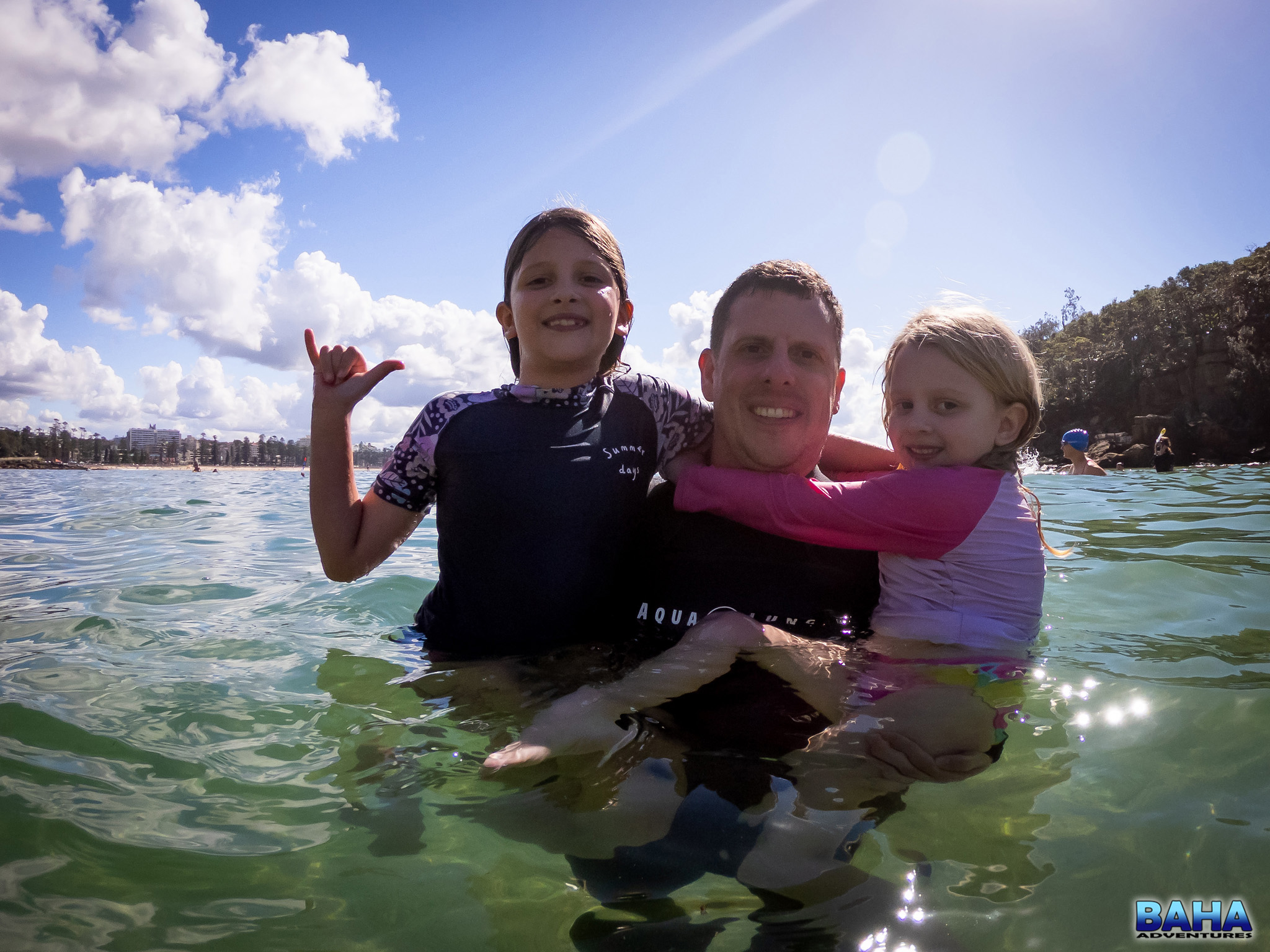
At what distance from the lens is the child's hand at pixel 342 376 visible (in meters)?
2.49

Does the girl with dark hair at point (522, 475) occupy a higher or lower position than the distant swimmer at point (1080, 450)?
lower

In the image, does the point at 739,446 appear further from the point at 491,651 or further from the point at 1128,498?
the point at 1128,498

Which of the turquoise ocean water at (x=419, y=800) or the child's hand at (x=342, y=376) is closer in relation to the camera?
the turquoise ocean water at (x=419, y=800)

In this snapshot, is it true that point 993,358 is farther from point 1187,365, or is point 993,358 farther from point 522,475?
point 1187,365

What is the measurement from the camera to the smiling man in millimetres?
2396

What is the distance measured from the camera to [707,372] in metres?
2.87

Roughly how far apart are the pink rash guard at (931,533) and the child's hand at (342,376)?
1313 millimetres

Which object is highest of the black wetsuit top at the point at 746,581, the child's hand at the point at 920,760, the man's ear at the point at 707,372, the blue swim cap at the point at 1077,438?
the blue swim cap at the point at 1077,438

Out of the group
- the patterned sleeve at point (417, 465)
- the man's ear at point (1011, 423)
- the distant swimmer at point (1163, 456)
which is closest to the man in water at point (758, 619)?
the man's ear at point (1011, 423)

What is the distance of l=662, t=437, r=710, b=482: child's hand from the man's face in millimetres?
245

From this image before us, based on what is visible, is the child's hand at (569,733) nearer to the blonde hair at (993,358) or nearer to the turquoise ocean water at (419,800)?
the turquoise ocean water at (419,800)

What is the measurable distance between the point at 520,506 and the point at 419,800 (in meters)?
1.04

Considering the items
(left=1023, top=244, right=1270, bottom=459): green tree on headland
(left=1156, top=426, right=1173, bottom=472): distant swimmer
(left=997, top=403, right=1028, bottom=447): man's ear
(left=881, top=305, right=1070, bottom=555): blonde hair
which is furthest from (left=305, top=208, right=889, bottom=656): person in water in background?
(left=1023, top=244, right=1270, bottom=459): green tree on headland

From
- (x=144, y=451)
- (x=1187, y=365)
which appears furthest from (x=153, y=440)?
(x=1187, y=365)
